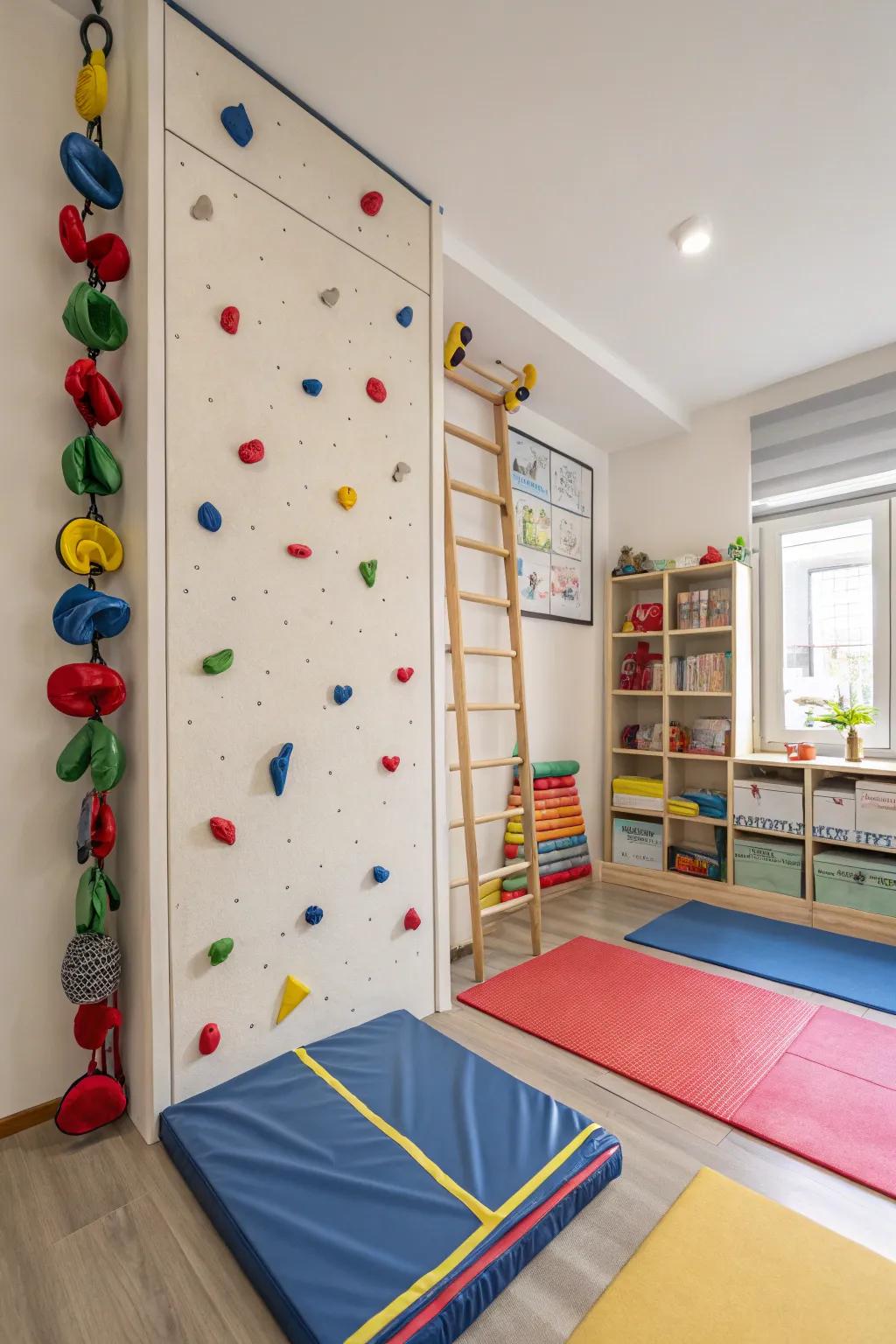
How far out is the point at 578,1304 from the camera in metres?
1.22

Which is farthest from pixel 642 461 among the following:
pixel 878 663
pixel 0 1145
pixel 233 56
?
pixel 0 1145

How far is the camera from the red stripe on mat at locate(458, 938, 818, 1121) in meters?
1.95

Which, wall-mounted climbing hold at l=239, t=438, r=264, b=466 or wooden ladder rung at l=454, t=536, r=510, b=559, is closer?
wall-mounted climbing hold at l=239, t=438, r=264, b=466

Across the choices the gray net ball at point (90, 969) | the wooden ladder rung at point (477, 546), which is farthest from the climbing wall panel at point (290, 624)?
the wooden ladder rung at point (477, 546)

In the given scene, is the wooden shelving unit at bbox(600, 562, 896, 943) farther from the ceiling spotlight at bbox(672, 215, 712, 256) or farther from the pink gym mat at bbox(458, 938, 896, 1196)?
the ceiling spotlight at bbox(672, 215, 712, 256)

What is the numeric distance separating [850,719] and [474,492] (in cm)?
219

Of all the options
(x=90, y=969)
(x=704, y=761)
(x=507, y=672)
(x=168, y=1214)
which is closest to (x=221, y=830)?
(x=90, y=969)

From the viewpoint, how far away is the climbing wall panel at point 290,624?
170 cm

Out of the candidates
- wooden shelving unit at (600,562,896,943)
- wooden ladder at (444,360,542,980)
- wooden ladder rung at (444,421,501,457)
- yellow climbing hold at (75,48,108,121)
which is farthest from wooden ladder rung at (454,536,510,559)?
yellow climbing hold at (75,48,108,121)

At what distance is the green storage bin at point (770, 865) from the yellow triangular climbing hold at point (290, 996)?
2.50 m

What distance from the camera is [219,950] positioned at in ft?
5.58

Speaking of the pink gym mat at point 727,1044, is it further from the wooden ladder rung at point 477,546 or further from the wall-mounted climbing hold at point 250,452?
the wall-mounted climbing hold at point 250,452

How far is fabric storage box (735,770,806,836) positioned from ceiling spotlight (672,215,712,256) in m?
2.44

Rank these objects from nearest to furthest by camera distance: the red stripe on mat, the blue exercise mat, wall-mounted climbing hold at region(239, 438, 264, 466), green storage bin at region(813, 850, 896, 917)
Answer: wall-mounted climbing hold at region(239, 438, 264, 466) → the red stripe on mat → the blue exercise mat → green storage bin at region(813, 850, 896, 917)
